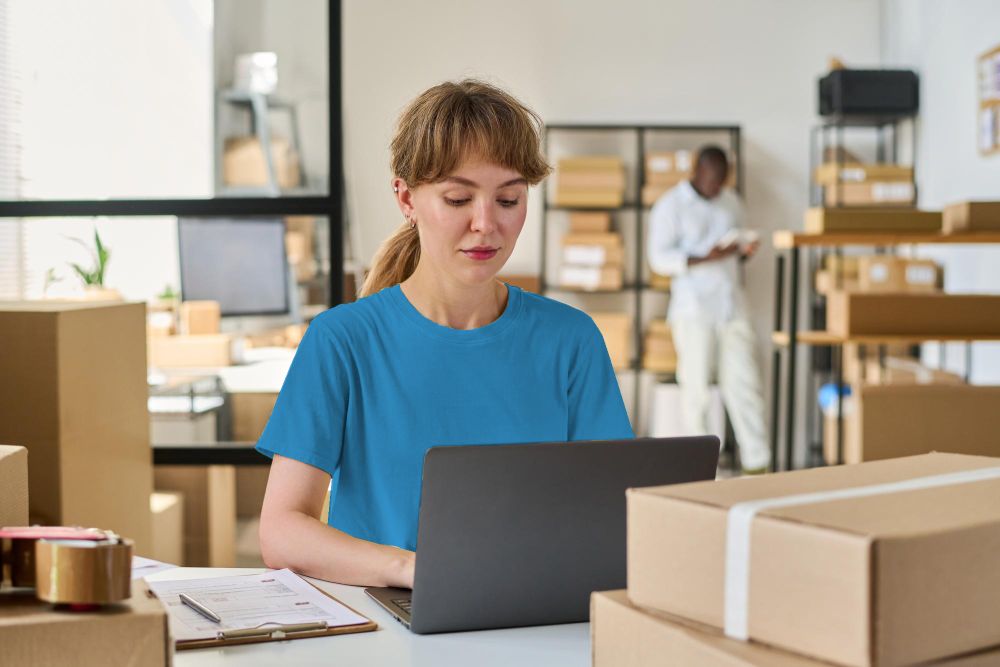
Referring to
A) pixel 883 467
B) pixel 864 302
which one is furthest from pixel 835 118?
pixel 883 467

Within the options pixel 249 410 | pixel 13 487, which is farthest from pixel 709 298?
pixel 13 487

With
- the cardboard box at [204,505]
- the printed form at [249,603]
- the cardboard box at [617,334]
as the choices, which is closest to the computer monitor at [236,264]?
the cardboard box at [204,505]

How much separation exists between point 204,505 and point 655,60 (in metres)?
4.10

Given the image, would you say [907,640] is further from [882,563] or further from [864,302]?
[864,302]

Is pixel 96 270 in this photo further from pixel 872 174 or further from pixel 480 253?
pixel 872 174

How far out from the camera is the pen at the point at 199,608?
1135 mm

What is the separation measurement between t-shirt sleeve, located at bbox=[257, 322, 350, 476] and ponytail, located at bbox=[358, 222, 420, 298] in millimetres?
275

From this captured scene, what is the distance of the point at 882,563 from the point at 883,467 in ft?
0.99

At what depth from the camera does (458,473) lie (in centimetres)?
104

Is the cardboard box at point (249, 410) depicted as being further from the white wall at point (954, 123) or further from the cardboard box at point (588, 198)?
the cardboard box at point (588, 198)

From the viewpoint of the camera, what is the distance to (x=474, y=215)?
59.2 inches

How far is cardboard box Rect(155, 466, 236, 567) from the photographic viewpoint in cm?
279

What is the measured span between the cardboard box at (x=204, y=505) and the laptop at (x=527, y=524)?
179 cm

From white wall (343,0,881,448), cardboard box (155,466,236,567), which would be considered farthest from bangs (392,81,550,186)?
white wall (343,0,881,448)
